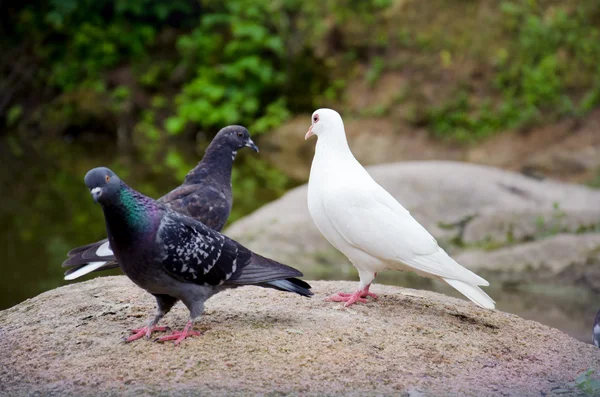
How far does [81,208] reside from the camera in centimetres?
1091

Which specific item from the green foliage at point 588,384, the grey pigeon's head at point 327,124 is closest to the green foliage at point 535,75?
the grey pigeon's head at point 327,124

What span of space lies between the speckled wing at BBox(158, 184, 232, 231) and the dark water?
240 cm

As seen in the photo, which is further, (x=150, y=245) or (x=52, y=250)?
(x=52, y=250)

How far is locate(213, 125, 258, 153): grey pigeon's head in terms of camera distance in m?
5.35

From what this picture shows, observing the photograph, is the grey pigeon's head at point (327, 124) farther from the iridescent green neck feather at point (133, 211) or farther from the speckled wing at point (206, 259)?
the iridescent green neck feather at point (133, 211)

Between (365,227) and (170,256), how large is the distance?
116 cm

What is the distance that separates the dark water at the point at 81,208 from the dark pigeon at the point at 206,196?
2.20 metres

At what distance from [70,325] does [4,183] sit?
9.51 metres

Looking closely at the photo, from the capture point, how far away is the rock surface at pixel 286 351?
130 inches

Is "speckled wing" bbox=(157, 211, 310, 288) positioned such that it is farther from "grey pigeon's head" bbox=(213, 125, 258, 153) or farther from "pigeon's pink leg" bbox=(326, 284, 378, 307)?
"grey pigeon's head" bbox=(213, 125, 258, 153)

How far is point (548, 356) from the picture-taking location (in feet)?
12.7

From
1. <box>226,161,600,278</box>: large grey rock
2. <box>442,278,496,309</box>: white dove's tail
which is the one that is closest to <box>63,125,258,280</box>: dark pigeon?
<box>442,278,496,309</box>: white dove's tail

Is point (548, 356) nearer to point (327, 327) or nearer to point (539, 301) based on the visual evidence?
point (327, 327)

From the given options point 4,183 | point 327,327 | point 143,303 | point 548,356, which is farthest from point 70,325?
point 4,183
